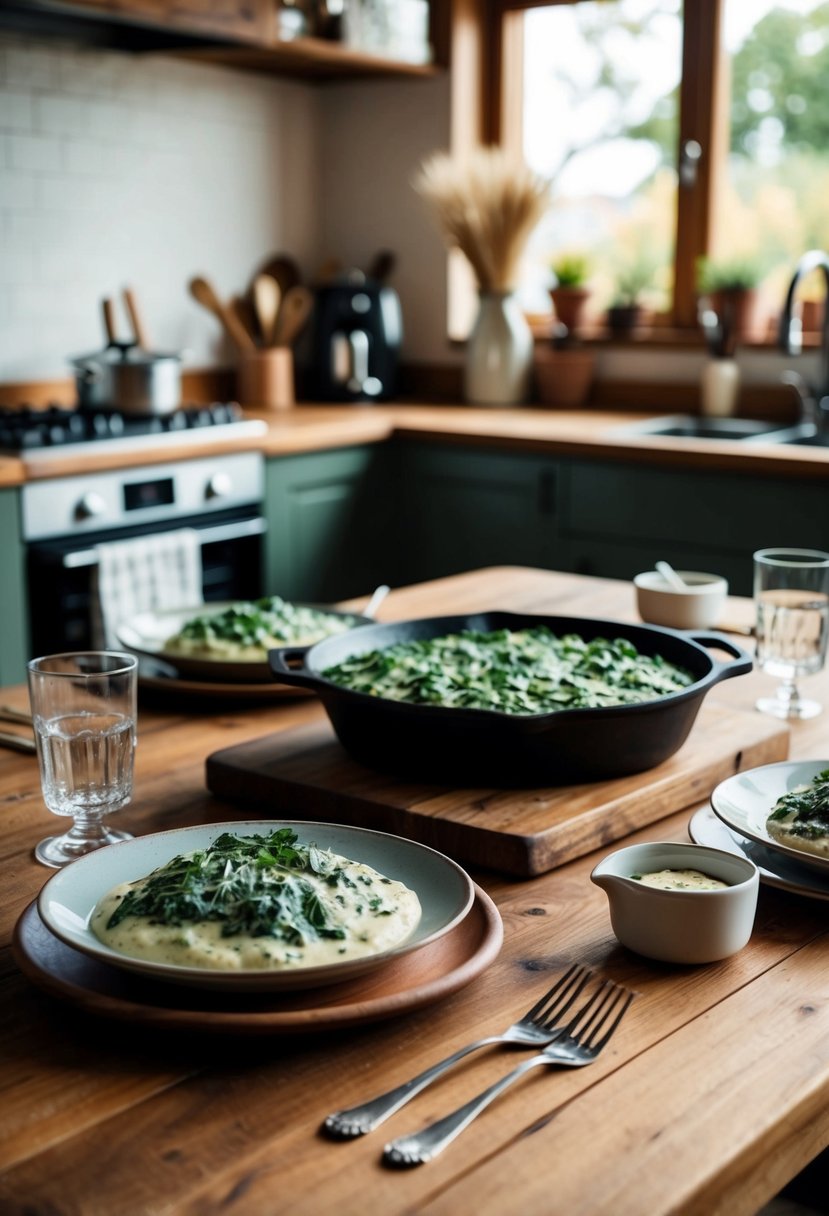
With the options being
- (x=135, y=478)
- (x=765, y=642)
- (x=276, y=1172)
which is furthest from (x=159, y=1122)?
(x=135, y=478)

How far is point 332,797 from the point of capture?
122cm

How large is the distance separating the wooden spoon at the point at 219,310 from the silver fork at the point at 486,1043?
3.34 m

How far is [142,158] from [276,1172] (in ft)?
11.7

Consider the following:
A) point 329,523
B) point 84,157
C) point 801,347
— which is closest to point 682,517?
point 801,347

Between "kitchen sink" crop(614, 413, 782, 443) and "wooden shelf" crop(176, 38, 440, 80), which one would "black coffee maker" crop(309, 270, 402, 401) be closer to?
"wooden shelf" crop(176, 38, 440, 80)

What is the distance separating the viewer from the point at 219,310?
13.3ft

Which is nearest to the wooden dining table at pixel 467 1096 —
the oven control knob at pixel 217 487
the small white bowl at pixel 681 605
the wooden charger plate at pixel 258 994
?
the wooden charger plate at pixel 258 994

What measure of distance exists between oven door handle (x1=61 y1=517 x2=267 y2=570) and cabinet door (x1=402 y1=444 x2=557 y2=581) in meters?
0.53

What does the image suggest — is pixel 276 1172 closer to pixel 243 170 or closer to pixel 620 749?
pixel 620 749

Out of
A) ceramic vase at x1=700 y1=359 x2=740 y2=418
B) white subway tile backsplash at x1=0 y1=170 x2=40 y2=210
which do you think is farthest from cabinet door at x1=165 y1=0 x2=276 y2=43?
ceramic vase at x1=700 y1=359 x2=740 y2=418

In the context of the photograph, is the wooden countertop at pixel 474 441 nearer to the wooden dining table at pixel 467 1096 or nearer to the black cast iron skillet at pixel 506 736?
the black cast iron skillet at pixel 506 736

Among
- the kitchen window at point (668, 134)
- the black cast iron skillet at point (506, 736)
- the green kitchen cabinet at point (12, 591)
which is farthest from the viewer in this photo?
the kitchen window at point (668, 134)

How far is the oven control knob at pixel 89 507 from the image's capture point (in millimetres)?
2930

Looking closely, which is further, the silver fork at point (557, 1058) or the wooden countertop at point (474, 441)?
the wooden countertop at point (474, 441)
